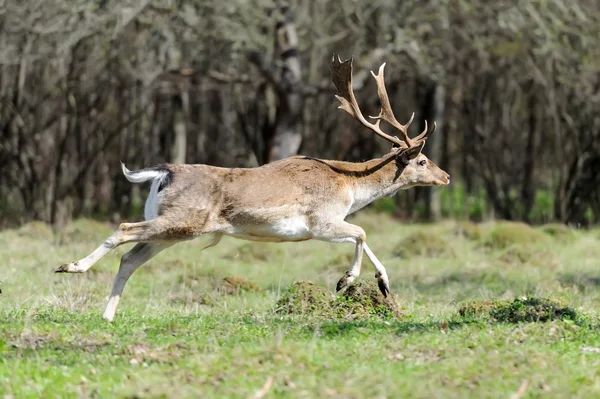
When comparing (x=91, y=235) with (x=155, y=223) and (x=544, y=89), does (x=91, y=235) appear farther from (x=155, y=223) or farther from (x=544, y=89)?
(x=544, y=89)

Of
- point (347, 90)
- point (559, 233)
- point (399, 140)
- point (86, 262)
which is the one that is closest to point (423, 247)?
point (559, 233)

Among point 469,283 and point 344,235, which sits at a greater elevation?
point 344,235

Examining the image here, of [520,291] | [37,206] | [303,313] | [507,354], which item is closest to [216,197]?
[303,313]

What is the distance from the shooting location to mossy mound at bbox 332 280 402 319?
8.69 meters

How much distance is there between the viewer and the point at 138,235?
8.61m

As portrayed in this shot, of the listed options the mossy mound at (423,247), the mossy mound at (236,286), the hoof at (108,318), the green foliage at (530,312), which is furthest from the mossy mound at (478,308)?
the mossy mound at (423,247)

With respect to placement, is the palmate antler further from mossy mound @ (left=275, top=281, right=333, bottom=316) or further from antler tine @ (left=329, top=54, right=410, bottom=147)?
mossy mound @ (left=275, top=281, right=333, bottom=316)

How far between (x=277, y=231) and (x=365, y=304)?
1.12 meters

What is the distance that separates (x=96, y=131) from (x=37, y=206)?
2136 mm

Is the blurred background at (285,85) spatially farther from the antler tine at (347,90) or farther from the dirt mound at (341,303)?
the dirt mound at (341,303)

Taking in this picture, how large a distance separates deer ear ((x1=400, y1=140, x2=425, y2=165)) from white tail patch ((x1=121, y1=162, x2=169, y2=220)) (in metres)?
2.79

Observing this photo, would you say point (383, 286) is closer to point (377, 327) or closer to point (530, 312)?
point (377, 327)

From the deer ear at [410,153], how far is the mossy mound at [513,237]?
19.3ft

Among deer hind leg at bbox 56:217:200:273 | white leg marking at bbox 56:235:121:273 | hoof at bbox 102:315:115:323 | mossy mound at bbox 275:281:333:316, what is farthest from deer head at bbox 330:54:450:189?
hoof at bbox 102:315:115:323
